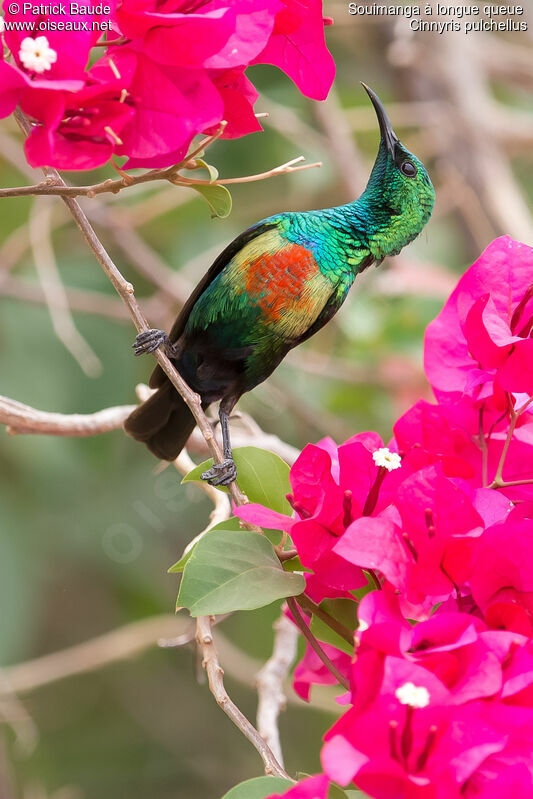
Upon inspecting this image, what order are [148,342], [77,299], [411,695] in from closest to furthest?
[411,695], [148,342], [77,299]

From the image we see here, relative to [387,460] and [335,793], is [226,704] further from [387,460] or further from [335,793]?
[387,460]

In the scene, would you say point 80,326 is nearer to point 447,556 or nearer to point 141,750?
point 141,750

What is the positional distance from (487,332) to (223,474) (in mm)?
269

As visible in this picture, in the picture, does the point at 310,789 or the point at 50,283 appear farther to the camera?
the point at 50,283

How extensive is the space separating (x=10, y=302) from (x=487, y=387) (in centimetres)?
218

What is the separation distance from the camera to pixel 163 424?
137 cm

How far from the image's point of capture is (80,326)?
2.92 m

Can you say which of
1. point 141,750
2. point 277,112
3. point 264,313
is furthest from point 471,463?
point 141,750

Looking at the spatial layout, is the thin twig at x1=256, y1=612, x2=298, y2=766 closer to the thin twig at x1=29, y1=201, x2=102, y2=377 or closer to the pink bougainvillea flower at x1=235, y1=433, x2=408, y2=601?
the pink bougainvillea flower at x1=235, y1=433, x2=408, y2=601

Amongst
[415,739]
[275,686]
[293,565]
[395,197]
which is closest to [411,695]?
[415,739]

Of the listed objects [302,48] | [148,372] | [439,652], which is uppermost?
[302,48]

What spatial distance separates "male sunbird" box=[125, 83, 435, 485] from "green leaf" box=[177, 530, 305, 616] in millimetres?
436

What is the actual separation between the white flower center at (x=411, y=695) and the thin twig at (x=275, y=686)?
0.48 m

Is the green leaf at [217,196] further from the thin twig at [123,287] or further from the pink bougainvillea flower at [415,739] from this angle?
the pink bougainvillea flower at [415,739]
